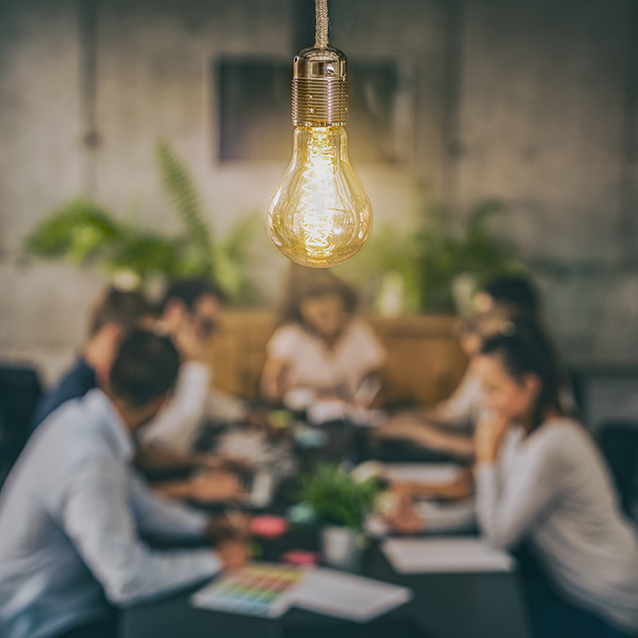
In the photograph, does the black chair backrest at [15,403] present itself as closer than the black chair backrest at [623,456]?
No

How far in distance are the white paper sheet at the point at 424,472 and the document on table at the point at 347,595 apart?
2.52 ft

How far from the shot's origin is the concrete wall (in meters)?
5.38

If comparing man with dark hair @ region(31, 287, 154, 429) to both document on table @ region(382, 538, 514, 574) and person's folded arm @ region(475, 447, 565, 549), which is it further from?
person's folded arm @ region(475, 447, 565, 549)

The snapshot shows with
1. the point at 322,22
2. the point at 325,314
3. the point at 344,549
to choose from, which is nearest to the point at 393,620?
the point at 344,549

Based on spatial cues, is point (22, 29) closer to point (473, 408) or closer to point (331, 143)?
point (473, 408)

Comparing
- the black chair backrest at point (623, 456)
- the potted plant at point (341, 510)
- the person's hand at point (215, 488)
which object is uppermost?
the potted plant at point (341, 510)

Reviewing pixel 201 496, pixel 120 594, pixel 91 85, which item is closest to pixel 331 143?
pixel 120 594

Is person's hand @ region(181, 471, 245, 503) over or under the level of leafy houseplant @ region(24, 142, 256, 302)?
under

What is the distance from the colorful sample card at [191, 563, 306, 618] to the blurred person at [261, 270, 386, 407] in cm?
207

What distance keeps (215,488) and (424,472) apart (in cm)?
81

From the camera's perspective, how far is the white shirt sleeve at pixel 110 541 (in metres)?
2.02

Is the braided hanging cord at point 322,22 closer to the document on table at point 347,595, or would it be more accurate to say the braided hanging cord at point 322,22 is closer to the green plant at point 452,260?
the document on table at point 347,595

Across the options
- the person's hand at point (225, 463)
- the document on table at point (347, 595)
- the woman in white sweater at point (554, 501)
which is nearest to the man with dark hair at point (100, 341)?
the person's hand at point (225, 463)

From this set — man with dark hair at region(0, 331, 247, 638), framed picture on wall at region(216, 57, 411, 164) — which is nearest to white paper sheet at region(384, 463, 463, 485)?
man with dark hair at region(0, 331, 247, 638)
